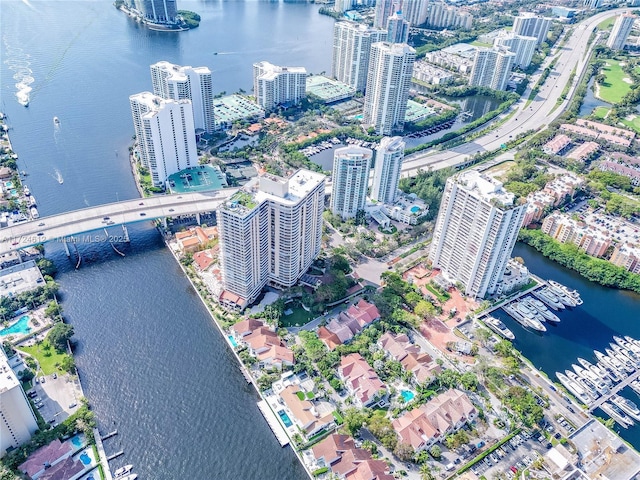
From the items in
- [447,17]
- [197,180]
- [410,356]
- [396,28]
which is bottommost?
[410,356]

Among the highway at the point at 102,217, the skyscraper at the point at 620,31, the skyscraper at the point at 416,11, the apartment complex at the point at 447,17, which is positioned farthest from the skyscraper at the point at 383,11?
the highway at the point at 102,217

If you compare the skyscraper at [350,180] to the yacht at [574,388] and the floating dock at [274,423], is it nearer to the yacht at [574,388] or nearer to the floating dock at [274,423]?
the floating dock at [274,423]

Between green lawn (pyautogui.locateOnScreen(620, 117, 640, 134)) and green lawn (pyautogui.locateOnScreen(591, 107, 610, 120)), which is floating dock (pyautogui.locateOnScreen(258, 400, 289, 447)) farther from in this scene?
green lawn (pyautogui.locateOnScreen(591, 107, 610, 120))

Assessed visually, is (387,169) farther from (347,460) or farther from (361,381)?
(347,460)

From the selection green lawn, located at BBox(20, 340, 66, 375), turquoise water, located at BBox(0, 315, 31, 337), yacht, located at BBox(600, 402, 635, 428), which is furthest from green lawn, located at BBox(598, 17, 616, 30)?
turquoise water, located at BBox(0, 315, 31, 337)

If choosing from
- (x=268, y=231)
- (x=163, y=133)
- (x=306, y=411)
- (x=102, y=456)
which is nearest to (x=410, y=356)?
(x=306, y=411)
